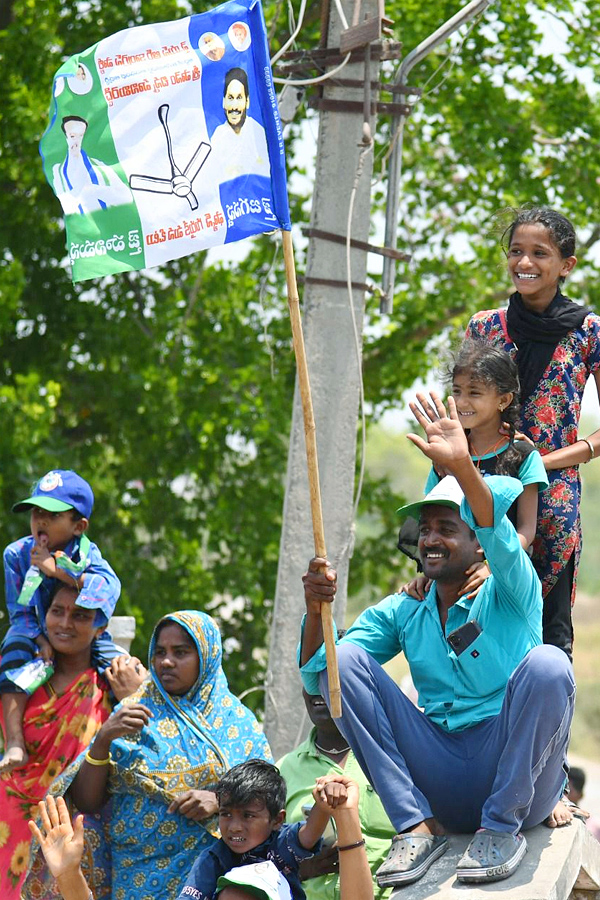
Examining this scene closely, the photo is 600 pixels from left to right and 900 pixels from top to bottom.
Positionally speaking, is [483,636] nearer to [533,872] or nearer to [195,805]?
[533,872]

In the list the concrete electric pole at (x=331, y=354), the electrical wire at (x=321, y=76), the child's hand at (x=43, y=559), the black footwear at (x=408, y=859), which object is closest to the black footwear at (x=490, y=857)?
the black footwear at (x=408, y=859)

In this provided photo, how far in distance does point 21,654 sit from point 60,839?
112 cm

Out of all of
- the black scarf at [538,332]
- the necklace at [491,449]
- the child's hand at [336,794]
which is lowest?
the child's hand at [336,794]

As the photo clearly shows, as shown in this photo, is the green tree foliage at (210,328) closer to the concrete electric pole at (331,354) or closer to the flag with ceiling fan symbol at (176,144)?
the concrete electric pole at (331,354)

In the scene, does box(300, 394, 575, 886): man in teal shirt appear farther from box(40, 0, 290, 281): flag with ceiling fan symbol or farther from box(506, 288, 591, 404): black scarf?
box(40, 0, 290, 281): flag with ceiling fan symbol

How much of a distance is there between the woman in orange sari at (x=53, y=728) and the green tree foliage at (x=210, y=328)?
5260 millimetres

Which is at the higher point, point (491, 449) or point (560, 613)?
point (491, 449)

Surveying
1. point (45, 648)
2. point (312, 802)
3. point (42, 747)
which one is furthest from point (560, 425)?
point (42, 747)

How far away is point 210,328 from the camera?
11555 millimetres

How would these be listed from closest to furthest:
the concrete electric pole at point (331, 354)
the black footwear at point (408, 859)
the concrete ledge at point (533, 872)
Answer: the concrete ledge at point (533, 872), the black footwear at point (408, 859), the concrete electric pole at point (331, 354)

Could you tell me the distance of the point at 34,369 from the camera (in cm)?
1091

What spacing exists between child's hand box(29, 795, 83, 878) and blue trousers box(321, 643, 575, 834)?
34.3 inches

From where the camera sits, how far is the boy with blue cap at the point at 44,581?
17.3 feet

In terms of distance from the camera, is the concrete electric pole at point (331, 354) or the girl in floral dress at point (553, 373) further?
the concrete electric pole at point (331, 354)
